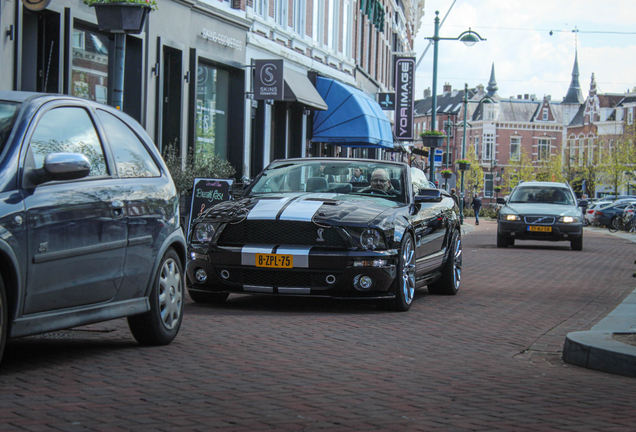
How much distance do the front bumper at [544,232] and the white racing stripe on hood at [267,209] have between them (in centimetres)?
1322

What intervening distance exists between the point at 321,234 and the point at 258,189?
167cm

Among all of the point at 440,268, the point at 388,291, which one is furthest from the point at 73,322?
the point at 440,268

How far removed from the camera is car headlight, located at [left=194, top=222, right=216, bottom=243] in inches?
330

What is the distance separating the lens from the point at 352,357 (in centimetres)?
611

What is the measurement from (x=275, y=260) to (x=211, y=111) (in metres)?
13.1

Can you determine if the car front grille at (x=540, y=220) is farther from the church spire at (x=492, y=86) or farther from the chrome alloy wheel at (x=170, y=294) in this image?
the church spire at (x=492, y=86)

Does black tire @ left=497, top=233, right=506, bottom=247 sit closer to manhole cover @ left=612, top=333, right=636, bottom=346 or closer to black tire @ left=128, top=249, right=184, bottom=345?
manhole cover @ left=612, top=333, right=636, bottom=346

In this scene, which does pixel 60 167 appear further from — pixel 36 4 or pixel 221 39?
pixel 221 39

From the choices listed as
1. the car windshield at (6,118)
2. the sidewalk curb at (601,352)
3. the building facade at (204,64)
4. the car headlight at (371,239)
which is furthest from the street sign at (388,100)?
Answer: the car windshield at (6,118)

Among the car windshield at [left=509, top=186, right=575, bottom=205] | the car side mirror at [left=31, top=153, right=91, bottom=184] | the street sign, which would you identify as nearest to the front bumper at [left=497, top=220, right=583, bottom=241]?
the car windshield at [left=509, top=186, right=575, bottom=205]

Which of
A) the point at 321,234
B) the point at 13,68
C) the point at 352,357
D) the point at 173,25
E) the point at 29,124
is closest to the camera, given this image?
the point at 29,124

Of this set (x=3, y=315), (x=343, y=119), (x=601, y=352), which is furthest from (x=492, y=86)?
(x=3, y=315)

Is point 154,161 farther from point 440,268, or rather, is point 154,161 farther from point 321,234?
point 440,268

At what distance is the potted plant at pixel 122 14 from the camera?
1105 centimetres
